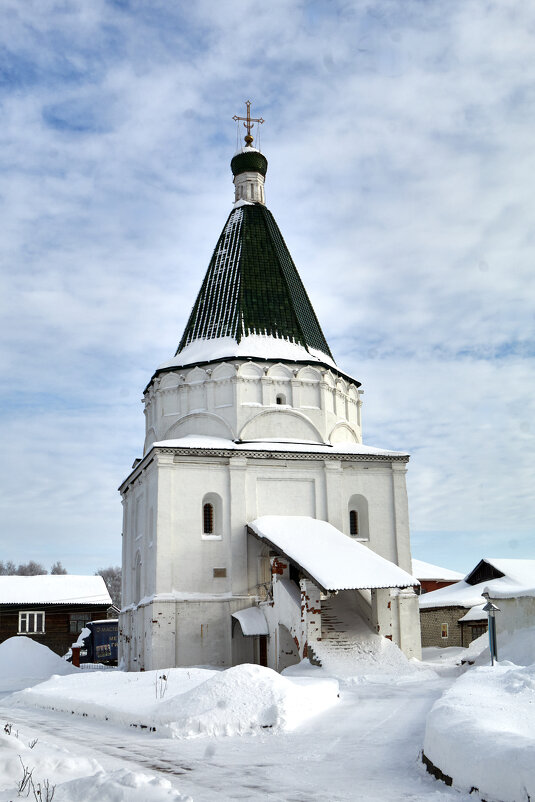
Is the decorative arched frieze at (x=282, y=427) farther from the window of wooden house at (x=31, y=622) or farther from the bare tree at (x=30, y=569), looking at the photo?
the bare tree at (x=30, y=569)

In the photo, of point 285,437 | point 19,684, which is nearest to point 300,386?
point 285,437

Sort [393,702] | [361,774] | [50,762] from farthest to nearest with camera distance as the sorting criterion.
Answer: [393,702] → [361,774] → [50,762]

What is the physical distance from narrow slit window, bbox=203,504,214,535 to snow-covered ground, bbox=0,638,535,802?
7.19 metres

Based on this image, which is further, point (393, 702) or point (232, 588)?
point (232, 588)

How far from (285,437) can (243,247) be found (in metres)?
7.55

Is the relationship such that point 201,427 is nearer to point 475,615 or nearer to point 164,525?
point 164,525

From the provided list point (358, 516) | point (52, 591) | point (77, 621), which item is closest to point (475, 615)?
point (358, 516)

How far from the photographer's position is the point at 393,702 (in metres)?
13.5

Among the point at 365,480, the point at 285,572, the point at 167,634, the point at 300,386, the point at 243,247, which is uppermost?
the point at 243,247

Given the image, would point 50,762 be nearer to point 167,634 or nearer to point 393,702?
point 393,702

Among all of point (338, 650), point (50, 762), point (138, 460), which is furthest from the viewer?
point (138, 460)

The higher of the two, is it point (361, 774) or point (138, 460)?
point (138, 460)

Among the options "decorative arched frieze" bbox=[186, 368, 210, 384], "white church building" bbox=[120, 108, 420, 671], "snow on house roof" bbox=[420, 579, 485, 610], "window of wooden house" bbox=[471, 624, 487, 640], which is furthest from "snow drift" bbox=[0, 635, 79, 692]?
"window of wooden house" bbox=[471, 624, 487, 640]

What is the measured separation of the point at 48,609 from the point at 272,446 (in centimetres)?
1804
